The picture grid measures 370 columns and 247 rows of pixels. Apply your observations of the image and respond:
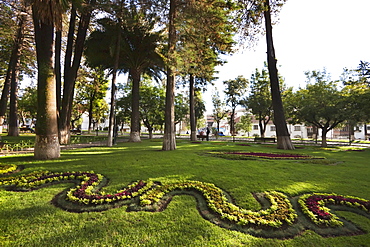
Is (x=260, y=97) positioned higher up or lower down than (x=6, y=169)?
higher up

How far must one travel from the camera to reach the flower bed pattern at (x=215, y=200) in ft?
10.3

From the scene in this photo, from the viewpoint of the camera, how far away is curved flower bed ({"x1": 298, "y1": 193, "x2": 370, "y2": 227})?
3247mm

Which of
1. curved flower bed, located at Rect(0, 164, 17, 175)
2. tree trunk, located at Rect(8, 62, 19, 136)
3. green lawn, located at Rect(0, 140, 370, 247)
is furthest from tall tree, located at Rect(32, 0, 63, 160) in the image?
tree trunk, located at Rect(8, 62, 19, 136)

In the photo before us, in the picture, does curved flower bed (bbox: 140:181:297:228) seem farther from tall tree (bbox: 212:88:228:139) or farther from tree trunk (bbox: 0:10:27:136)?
tall tree (bbox: 212:88:228:139)

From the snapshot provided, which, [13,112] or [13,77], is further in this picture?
[13,77]

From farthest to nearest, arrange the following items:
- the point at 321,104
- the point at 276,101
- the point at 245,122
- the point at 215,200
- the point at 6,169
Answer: the point at 245,122 < the point at 321,104 < the point at 276,101 < the point at 6,169 < the point at 215,200

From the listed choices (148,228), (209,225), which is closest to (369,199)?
(209,225)

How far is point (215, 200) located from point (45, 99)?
296 inches

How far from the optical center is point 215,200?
381cm

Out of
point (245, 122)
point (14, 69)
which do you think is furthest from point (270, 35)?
point (245, 122)

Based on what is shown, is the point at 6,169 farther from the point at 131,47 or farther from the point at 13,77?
the point at 13,77

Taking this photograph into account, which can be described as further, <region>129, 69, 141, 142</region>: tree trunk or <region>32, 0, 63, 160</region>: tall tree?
<region>129, 69, 141, 142</region>: tree trunk

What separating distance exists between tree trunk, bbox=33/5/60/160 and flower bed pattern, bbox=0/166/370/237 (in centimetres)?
246

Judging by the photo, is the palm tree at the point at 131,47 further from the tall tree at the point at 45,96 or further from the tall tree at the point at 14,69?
the tall tree at the point at 45,96
